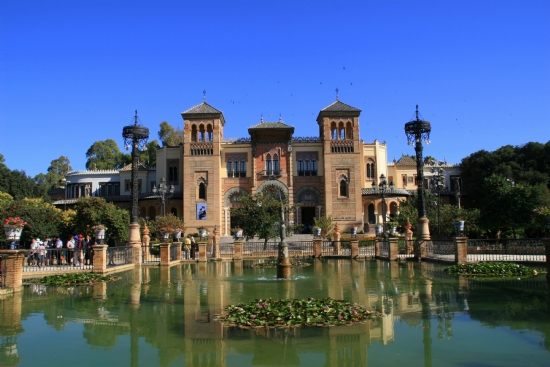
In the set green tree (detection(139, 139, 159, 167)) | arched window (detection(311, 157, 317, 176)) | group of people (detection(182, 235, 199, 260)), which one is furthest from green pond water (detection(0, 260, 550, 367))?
green tree (detection(139, 139, 159, 167))

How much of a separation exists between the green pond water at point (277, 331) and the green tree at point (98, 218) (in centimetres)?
1583

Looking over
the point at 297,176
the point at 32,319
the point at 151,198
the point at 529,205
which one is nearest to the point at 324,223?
the point at 297,176

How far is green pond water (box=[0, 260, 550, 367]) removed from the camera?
19.7ft

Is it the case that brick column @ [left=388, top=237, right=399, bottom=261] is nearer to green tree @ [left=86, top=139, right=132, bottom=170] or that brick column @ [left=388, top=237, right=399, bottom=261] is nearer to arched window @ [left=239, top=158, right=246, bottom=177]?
arched window @ [left=239, top=158, right=246, bottom=177]

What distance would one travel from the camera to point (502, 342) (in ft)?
21.4

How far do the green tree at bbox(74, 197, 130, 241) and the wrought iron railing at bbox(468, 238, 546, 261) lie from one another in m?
19.8

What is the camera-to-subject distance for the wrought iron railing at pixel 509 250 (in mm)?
18984

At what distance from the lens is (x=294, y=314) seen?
25.9 feet

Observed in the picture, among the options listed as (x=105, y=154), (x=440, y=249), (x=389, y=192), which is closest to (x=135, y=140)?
(x=440, y=249)

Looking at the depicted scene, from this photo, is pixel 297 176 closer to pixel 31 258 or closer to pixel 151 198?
pixel 151 198

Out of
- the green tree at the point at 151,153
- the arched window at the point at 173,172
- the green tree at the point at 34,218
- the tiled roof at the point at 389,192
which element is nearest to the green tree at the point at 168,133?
the green tree at the point at 151,153

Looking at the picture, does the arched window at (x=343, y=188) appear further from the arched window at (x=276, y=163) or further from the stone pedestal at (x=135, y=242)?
the stone pedestal at (x=135, y=242)

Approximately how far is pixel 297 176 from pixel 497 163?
20.8 meters

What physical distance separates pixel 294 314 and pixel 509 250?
15.3 meters
